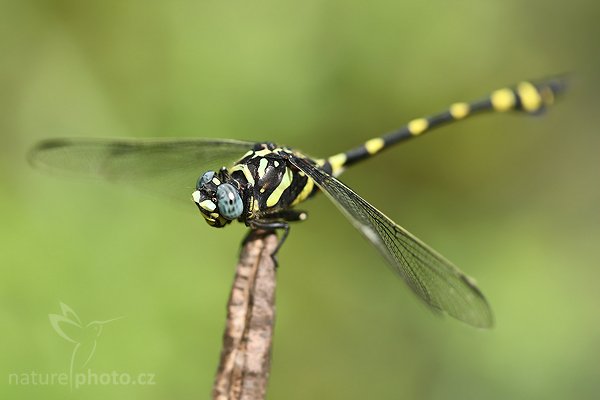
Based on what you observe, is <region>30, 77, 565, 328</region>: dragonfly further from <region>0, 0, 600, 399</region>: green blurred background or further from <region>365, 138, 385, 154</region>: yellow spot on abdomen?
<region>0, 0, 600, 399</region>: green blurred background

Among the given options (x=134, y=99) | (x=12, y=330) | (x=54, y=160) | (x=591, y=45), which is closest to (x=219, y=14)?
(x=134, y=99)

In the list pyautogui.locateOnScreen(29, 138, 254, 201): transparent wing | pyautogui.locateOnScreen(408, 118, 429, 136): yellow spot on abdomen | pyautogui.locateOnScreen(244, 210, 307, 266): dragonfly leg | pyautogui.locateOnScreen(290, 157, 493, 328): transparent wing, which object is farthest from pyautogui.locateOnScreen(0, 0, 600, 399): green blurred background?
pyautogui.locateOnScreen(290, 157, 493, 328): transparent wing

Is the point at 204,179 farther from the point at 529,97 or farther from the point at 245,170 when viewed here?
the point at 529,97

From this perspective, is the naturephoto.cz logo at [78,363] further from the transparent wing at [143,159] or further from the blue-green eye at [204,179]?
the blue-green eye at [204,179]

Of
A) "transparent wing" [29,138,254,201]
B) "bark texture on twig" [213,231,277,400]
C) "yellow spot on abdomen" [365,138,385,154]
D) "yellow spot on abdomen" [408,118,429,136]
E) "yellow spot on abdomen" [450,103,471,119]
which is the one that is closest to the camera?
"bark texture on twig" [213,231,277,400]

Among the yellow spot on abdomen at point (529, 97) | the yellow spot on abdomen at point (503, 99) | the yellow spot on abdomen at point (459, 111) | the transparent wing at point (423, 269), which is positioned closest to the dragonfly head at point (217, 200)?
the transparent wing at point (423, 269)

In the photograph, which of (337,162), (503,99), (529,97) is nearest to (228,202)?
(337,162)
